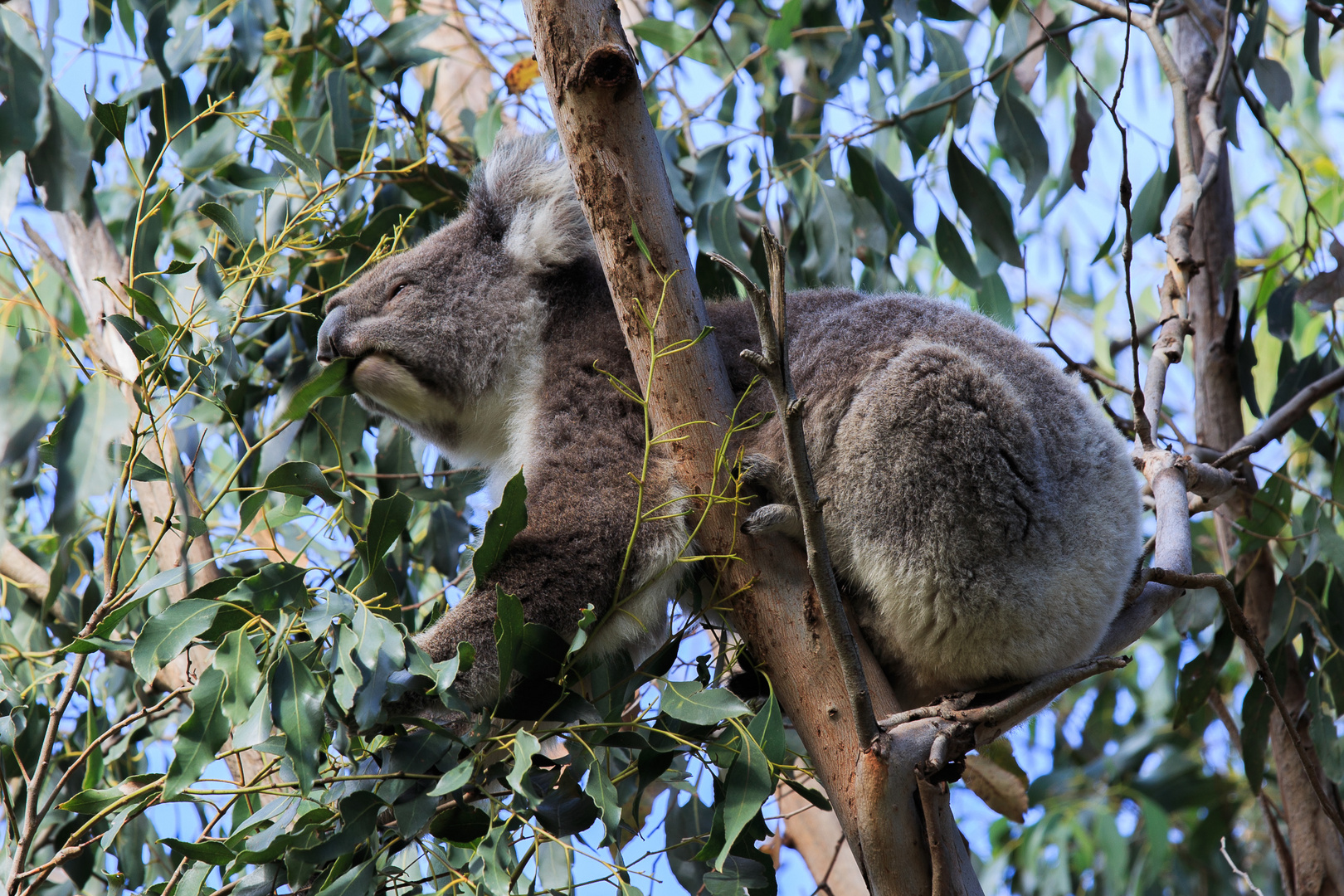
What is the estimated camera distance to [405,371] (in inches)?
100

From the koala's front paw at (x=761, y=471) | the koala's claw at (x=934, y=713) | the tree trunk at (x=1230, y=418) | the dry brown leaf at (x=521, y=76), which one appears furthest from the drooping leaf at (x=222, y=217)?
the tree trunk at (x=1230, y=418)

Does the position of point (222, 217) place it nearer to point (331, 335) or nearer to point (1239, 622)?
point (331, 335)

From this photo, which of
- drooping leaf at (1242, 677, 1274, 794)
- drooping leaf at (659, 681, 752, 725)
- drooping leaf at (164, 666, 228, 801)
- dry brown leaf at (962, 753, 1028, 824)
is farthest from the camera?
drooping leaf at (1242, 677, 1274, 794)

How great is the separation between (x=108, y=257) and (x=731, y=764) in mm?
2184

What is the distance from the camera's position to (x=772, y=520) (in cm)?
172

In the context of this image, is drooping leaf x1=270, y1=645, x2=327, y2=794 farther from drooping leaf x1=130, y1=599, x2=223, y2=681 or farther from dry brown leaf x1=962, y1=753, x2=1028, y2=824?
dry brown leaf x1=962, y1=753, x2=1028, y2=824

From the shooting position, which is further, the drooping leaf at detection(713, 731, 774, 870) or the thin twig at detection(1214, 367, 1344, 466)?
the thin twig at detection(1214, 367, 1344, 466)

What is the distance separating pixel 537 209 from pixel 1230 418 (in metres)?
2.14

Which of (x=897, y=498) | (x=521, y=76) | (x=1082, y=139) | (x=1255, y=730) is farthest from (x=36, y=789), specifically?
(x=1082, y=139)

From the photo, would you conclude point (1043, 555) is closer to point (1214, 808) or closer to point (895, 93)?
point (895, 93)

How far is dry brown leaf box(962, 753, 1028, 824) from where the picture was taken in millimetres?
2455

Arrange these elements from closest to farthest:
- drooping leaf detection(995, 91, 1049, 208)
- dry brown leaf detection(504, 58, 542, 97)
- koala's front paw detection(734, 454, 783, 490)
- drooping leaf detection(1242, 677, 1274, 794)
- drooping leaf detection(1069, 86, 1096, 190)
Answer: koala's front paw detection(734, 454, 783, 490), drooping leaf detection(1242, 677, 1274, 794), drooping leaf detection(995, 91, 1049, 208), drooping leaf detection(1069, 86, 1096, 190), dry brown leaf detection(504, 58, 542, 97)

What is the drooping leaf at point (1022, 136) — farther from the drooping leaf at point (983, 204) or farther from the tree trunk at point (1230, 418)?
the tree trunk at point (1230, 418)

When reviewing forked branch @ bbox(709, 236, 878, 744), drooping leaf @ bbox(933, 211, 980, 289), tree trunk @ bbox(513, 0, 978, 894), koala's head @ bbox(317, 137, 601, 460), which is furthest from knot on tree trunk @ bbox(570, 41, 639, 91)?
drooping leaf @ bbox(933, 211, 980, 289)
